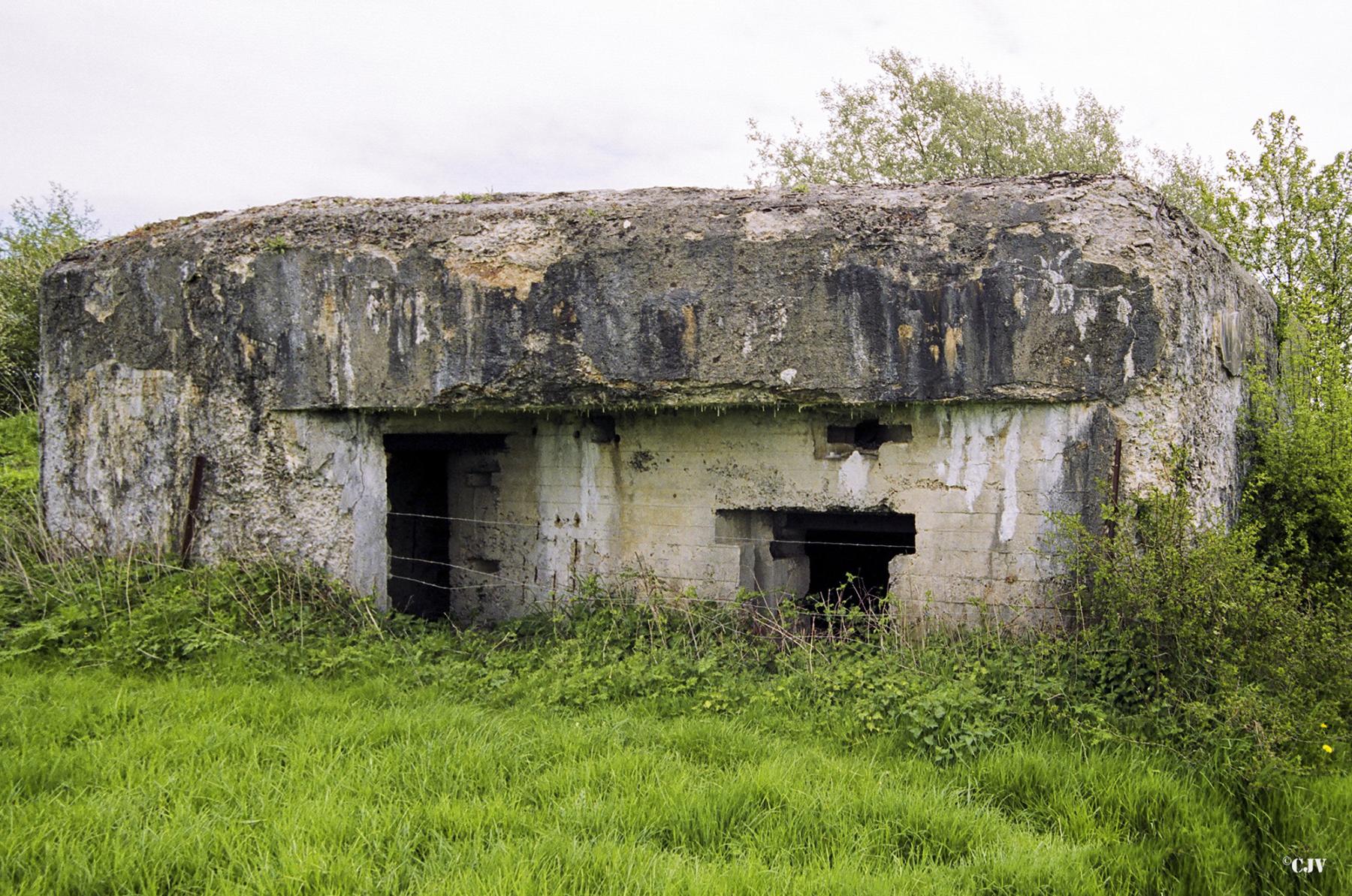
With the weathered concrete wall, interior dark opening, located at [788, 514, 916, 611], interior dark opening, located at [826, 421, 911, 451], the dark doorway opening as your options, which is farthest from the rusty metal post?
interior dark opening, located at [826, 421, 911, 451]

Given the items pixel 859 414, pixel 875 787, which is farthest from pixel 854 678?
pixel 859 414

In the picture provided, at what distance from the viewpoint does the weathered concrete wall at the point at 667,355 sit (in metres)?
5.06

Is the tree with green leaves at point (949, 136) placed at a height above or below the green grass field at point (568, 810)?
above

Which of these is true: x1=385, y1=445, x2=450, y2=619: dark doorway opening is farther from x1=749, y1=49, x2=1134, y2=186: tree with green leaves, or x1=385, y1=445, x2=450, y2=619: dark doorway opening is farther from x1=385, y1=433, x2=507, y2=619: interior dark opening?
x1=749, y1=49, x2=1134, y2=186: tree with green leaves

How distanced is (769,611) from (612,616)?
38.7 inches

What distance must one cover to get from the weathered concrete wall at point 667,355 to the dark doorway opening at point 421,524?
4.97ft

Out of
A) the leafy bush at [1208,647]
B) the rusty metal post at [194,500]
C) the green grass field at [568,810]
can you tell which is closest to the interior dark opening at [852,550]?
the leafy bush at [1208,647]

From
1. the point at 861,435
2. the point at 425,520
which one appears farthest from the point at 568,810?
the point at 425,520

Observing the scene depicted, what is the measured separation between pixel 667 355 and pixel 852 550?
319 centimetres

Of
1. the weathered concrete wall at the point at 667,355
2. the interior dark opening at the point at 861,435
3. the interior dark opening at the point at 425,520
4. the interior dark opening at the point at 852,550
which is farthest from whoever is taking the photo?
the interior dark opening at the point at 425,520

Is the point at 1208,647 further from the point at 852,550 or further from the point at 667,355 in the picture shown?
the point at 852,550

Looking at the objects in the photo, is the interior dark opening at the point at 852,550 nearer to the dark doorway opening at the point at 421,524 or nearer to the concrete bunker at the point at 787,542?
the concrete bunker at the point at 787,542

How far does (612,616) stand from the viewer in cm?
589

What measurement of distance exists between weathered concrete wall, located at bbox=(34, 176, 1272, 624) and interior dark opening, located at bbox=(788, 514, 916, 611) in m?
0.66
